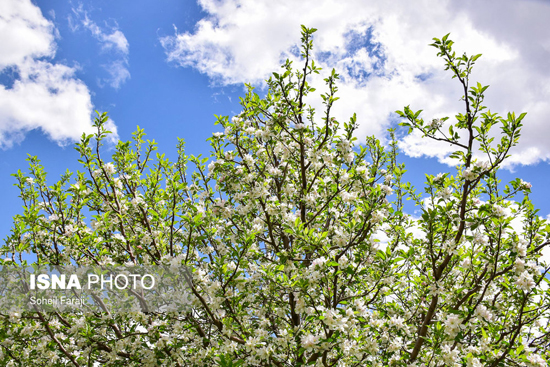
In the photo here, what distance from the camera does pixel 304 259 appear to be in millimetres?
4020

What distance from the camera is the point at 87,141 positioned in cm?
499

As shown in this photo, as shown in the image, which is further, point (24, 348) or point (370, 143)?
point (370, 143)

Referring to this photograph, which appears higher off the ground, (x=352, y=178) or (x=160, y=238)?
(x=352, y=178)

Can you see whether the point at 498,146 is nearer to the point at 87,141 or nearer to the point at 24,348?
the point at 87,141

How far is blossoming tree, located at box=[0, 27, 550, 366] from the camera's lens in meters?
3.67

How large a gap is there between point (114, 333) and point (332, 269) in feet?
12.0

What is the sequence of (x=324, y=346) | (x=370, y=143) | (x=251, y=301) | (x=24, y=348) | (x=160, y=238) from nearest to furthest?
1. (x=324, y=346)
2. (x=251, y=301)
3. (x=160, y=238)
4. (x=24, y=348)
5. (x=370, y=143)

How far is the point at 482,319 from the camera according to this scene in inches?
140

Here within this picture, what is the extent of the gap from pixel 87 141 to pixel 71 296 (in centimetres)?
→ 234

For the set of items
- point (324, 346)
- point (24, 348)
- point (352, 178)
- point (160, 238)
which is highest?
point (352, 178)

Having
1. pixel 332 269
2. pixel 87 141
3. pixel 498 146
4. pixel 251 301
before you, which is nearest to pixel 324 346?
pixel 332 269

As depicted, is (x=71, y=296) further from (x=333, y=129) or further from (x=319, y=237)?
(x=333, y=129)

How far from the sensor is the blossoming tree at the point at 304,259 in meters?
3.67

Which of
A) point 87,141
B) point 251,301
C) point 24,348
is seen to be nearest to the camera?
point 251,301
